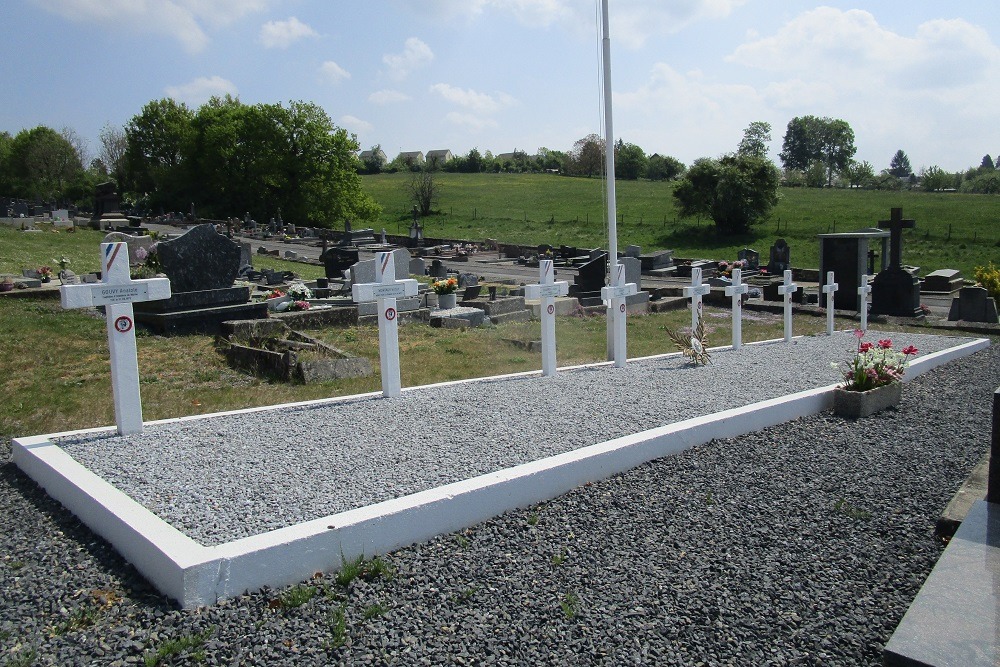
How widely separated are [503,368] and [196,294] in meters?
5.05

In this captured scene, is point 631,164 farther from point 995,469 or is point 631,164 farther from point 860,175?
point 995,469

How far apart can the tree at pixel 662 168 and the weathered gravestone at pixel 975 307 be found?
77.3 metres

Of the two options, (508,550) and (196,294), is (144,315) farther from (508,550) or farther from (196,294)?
(508,550)

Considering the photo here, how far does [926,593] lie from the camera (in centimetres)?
345

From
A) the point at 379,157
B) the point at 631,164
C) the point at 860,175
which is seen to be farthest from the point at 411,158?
the point at 860,175

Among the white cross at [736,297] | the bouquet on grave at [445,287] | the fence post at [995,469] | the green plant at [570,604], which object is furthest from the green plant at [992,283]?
the green plant at [570,604]

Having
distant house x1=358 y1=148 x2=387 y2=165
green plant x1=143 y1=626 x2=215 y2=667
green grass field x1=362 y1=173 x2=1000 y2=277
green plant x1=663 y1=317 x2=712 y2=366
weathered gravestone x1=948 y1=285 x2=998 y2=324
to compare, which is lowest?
weathered gravestone x1=948 y1=285 x2=998 y2=324

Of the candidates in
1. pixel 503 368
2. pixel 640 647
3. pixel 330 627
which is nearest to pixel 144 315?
pixel 503 368

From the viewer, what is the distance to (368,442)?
5.57 m

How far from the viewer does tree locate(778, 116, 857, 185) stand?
10638cm

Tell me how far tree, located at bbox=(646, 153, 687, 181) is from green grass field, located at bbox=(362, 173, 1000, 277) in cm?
1002

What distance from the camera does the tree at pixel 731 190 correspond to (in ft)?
149

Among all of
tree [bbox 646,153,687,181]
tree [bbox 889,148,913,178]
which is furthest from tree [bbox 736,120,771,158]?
tree [bbox 889,148,913,178]

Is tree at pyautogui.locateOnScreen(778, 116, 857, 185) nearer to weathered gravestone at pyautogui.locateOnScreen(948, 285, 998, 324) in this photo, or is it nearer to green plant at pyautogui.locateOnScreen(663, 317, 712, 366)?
weathered gravestone at pyautogui.locateOnScreen(948, 285, 998, 324)
